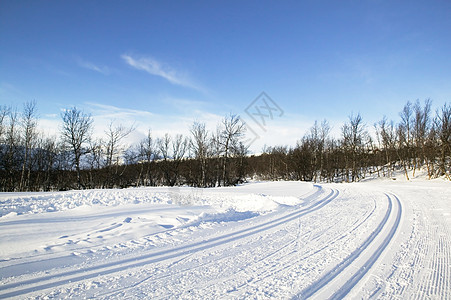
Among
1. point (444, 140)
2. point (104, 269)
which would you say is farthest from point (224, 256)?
point (444, 140)

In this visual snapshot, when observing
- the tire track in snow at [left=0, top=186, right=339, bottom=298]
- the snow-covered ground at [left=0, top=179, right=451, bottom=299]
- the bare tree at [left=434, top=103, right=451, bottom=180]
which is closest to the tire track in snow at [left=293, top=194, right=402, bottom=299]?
the snow-covered ground at [left=0, top=179, right=451, bottom=299]

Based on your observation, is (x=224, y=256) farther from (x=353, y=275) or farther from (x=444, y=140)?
(x=444, y=140)

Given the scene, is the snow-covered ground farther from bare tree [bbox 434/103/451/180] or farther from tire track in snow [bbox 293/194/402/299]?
bare tree [bbox 434/103/451/180]

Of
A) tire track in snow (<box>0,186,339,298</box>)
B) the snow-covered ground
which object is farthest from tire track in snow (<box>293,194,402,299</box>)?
tire track in snow (<box>0,186,339,298</box>)

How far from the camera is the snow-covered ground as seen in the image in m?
2.85

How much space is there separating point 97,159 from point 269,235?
28814 millimetres

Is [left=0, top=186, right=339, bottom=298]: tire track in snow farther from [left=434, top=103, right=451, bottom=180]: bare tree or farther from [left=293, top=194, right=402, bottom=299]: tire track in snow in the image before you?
[left=434, top=103, right=451, bottom=180]: bare tree

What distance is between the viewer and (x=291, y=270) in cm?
336

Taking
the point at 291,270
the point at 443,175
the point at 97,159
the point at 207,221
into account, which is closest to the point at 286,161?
the point at 443,175

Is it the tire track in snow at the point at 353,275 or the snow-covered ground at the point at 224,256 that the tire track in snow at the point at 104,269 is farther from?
the tire track in snow at the point at 353,275

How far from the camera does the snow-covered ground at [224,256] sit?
9.34 feet

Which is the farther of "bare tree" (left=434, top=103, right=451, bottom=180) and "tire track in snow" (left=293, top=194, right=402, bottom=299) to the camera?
"bare tree" (left=434, top=103, right=451, bottom=180)

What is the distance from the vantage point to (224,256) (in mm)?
3906

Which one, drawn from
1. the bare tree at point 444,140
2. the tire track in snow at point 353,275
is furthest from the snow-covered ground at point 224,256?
the bare tree at point 444,140
